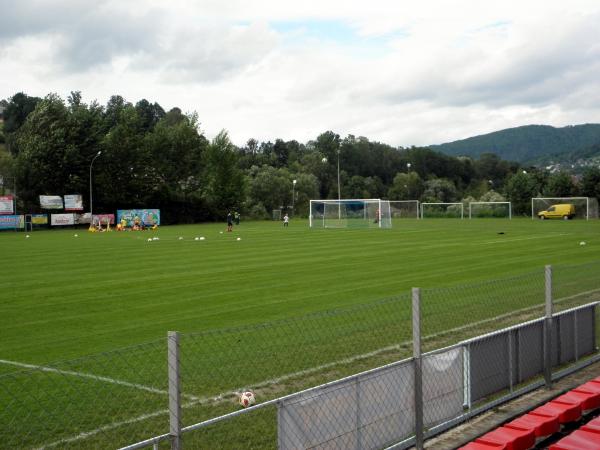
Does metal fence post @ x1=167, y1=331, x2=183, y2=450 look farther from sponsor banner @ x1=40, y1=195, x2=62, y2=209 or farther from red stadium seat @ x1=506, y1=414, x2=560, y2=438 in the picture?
sponsor banner @ x1=40, y1=195, x2=62, y2=209

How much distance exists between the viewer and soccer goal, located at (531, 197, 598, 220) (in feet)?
244

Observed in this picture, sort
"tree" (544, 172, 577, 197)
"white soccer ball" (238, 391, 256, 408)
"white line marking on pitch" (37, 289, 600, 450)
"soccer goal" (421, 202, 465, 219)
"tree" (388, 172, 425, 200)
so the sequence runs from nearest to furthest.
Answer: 1. "white line marking on pitch" (37, 289, 600, 450)
2. "white soccer ball" (238, 391, 256, 408)
3. "tree" (544, 172, 577, 197)
4. "soccer goal" (421, 202, 465, 219)
5. "tree" (388, 172, 425, 200)

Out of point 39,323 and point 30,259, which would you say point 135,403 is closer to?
point 39,323

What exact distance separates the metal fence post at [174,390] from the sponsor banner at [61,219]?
65.0 metres

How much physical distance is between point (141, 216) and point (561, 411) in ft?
221

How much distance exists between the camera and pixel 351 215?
229 ft

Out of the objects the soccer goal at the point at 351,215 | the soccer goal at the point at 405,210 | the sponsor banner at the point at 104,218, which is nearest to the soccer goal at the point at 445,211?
the soccer goal at the point at 405,210

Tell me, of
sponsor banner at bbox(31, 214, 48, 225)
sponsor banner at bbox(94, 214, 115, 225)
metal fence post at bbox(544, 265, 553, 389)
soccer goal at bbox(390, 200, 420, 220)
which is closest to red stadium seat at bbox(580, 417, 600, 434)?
metal fence post at bbox(544, 265, 553, 389)

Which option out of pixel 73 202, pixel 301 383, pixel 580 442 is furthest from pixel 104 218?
pixel 580 442

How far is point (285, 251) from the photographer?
32.3 m

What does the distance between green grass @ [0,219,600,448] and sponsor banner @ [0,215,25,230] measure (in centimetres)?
3315

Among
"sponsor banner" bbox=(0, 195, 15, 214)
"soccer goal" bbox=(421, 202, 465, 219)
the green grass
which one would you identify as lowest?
"soccer goal" bbox=(421, 202, 465, 219)

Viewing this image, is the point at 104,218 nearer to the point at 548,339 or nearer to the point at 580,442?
→ the point at 548,339

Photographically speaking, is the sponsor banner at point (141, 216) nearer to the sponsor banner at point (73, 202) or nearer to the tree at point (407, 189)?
the sponsor banner at point (73, 202)
